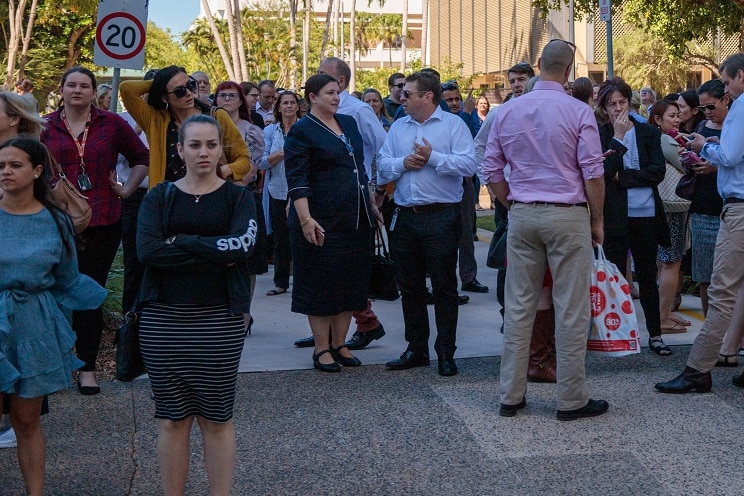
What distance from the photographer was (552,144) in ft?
19.5

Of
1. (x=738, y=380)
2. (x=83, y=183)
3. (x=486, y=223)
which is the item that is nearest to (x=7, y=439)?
(x=83, y=183)

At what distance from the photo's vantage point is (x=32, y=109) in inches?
229

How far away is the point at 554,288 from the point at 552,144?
0.81 m

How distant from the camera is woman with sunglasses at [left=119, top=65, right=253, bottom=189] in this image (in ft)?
21.5

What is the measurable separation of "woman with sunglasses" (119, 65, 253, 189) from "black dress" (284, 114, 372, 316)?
58 cm

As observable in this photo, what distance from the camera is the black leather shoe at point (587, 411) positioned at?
6023 mm

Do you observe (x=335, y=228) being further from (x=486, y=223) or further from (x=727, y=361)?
(x=486, y=223)

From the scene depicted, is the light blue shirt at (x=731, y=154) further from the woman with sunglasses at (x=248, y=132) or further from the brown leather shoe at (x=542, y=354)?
the woman with sunglasses at (x=248, y=132)

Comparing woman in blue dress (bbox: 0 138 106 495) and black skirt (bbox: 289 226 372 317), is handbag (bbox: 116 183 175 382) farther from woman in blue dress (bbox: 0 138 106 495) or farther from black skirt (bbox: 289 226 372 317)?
black skirt (bbox: 289 226 372 317)

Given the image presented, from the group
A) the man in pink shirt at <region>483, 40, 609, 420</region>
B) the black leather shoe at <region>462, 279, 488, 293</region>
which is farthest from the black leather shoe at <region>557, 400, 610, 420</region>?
the black leather shoe at <region>462, 279, 488, 293</region>

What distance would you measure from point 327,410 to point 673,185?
3809 mm

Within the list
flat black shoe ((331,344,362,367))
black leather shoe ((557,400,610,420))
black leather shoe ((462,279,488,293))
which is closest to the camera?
black leather shoe ((557,400,610,420))

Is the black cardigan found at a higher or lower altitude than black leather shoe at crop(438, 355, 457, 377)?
higher

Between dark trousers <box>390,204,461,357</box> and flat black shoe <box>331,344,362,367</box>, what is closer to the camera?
dark trousers <box>390,204,461,357</box>
